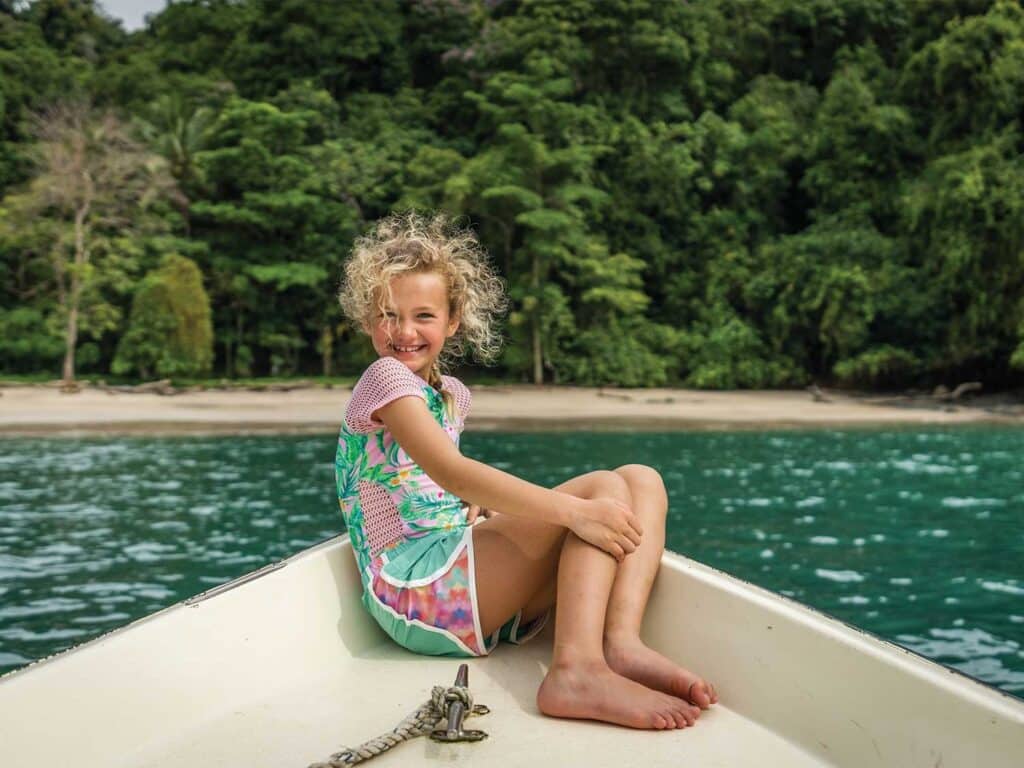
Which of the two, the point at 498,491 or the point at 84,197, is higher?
the point at 84,197

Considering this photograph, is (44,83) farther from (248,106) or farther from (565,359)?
(565,359)

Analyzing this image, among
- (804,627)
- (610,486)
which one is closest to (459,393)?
(610,486)

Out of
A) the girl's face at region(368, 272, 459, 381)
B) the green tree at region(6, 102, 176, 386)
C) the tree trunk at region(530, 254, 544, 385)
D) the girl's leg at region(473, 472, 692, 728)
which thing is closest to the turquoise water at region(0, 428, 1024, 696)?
the girl's leg at region(473, 472, 692, 728)

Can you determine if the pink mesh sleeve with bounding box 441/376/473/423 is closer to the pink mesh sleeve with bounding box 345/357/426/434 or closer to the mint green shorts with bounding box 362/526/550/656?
the pink mesh sleeve with bounding box 345/357/426/434

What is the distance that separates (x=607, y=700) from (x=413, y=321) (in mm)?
855

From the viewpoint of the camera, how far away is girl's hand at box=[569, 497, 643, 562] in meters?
1.86

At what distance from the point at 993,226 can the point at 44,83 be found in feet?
62.0

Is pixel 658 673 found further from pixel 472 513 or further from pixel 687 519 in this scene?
pixel 687 519

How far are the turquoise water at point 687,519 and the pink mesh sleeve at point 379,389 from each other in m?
1.77

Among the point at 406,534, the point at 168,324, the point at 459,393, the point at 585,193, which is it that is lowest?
the point at 406,534

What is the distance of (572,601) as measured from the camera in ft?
6.07

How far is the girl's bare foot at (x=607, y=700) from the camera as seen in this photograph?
1703mm

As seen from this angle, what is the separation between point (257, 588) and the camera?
2.07m

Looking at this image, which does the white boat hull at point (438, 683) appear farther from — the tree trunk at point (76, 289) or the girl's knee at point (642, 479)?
the tree trunk at point (76, 289)
